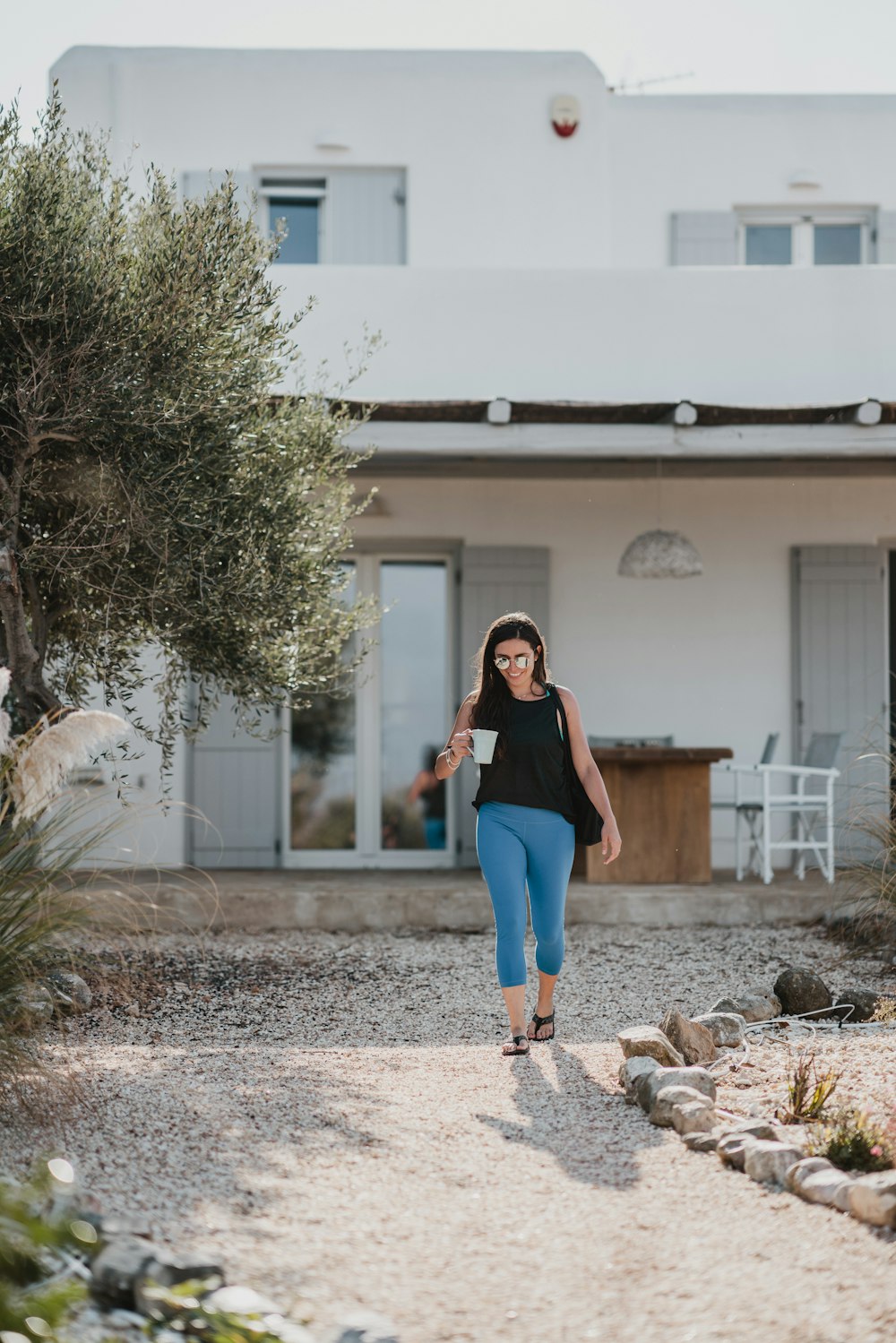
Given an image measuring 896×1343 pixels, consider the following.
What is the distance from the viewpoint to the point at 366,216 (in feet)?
33.7

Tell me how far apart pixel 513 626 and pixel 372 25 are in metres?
7.67

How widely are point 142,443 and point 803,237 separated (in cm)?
718

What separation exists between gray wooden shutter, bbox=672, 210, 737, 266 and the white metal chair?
12.9 ft

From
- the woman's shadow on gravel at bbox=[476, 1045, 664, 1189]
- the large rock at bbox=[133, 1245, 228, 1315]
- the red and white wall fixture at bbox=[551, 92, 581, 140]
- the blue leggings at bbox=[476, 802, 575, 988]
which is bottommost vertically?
the woman's shadow on gravel at bbox=[476, 1045, 664, 1189]

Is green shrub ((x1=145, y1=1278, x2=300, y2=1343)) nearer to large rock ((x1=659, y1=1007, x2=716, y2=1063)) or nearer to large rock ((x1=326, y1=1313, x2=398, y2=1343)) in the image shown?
large rock ((x1=326, y1=1313, x2=398, y2=1343))

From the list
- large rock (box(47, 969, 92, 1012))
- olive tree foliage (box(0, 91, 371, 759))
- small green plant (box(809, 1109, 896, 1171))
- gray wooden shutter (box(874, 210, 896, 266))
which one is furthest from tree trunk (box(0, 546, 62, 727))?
gray wooden shutter (box(874, 210, 896, 266))

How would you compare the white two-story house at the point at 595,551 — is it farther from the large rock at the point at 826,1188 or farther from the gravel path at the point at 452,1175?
the large rock at the point at 826,1188

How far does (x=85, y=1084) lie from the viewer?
3.92 meters

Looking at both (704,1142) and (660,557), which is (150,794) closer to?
(660,557)

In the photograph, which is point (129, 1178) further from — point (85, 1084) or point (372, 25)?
point (372, 25)

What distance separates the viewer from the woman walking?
447 centimetres

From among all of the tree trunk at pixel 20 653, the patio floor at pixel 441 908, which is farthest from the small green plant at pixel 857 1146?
the patio floor at pixel 441 908

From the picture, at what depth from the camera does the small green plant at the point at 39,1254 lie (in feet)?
7.00

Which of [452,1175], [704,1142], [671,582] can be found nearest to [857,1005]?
[704,1142]
